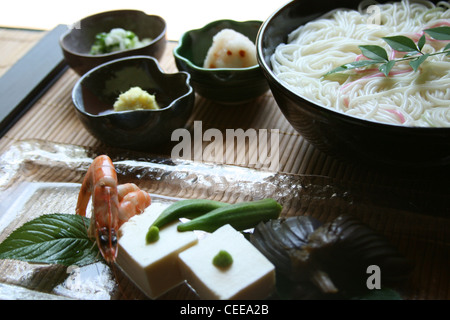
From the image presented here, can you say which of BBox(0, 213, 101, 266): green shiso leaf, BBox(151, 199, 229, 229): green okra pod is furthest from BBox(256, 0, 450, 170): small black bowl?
BBox(0, 213, 101, 266): green shiso leaf

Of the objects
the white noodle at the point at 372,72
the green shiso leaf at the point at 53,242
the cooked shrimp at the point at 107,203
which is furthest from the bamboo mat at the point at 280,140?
the green shiso leaf at the point at 53,242

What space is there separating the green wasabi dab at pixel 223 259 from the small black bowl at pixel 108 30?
1449 mm

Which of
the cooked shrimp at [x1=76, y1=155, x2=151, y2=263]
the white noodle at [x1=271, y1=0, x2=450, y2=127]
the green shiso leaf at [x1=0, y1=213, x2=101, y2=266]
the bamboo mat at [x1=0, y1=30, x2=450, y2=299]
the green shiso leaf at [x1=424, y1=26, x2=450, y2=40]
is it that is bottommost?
the bamboo mat at [x1=0, y1=30, x2=450, y2=299]

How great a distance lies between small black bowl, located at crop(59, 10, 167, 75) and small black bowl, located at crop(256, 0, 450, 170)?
0.87 meters

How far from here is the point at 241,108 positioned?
2359 mm

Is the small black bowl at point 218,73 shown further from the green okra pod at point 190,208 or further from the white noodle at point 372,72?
the green okra pod at point 190,208

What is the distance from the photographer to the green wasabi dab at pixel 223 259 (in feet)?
4.40

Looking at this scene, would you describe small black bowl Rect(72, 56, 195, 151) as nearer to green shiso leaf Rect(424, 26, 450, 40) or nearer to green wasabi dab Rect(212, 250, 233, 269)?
green wasabi dab Rect(212, 250, 233, 269)

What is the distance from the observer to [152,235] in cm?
146

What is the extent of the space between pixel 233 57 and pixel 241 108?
26 centimetres

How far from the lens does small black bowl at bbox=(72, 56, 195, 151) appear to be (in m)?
2.00

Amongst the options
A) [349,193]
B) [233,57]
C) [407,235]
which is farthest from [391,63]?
[233,57]

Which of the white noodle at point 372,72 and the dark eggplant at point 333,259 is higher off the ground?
the white noodle at point 372,72
